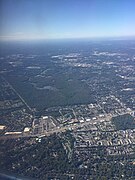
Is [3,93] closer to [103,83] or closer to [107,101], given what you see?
[107,101]

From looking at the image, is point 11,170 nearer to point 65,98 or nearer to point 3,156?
point 3,156

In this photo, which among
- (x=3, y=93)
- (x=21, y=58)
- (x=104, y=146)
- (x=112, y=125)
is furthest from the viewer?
(x=21, y=58)

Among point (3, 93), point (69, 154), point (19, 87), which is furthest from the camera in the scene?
point (19, 87)

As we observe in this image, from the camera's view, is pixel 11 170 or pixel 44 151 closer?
pixel 11 170

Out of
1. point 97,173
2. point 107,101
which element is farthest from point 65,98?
point 97,173

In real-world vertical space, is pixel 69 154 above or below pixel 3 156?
below

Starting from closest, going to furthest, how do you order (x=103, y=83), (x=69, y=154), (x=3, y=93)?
(x=69, y=154) < (x=3, y=93) < (x=103, y=83)

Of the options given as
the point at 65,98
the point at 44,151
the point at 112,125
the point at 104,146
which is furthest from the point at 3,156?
the point at 65,98

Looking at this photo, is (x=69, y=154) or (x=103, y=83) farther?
(x=103, y=83)

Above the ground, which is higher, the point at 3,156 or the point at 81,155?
the point at 3,156
